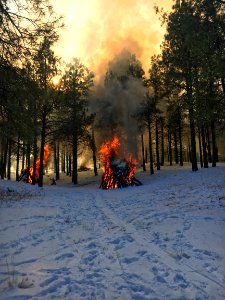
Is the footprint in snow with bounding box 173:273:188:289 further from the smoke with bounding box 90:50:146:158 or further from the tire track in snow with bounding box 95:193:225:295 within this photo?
the smoke with bounding box 90:50:146:158

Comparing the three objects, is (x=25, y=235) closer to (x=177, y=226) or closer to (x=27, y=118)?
(x=177, y=226)

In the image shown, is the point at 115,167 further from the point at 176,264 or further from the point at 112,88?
the point at 176,264

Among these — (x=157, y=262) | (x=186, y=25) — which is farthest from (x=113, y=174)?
(x=157, y=262)

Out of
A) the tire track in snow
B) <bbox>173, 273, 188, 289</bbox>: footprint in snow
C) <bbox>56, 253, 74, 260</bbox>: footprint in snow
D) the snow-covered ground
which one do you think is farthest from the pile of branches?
<bbox>173, 273, 188, 289</bbox>: footprint in snow

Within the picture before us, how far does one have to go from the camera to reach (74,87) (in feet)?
103

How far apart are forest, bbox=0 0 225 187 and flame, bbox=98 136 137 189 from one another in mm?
946

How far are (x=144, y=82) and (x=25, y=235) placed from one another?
2578 cm

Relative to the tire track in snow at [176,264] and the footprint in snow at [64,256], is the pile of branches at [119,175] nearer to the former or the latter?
the tire track in snow at [176,264]

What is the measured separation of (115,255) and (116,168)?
19336 millimetres

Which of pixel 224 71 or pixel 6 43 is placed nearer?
pixel 6 43

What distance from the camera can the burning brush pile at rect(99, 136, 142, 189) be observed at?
969 inches

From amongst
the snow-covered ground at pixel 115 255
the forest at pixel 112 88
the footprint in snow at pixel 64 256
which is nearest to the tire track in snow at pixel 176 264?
the snow-covered ground at pixel 115 255

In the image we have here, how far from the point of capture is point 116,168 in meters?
25.2

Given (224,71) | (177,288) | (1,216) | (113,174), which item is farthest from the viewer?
(113,174)
